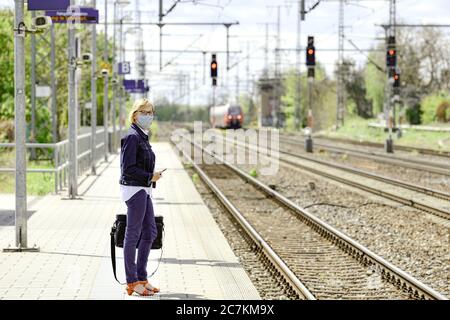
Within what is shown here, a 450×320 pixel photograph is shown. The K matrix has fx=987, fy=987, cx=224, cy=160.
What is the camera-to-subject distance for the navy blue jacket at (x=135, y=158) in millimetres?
8938

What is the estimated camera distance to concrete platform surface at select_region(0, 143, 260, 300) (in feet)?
32.2

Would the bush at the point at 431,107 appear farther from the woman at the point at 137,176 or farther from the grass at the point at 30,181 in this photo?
the woman at the point at 137,176

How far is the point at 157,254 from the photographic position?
489 inches

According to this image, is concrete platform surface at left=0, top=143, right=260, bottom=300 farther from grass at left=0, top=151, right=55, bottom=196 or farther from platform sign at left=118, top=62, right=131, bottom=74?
platform sign at left=118, top=62, right=131, bottom=74

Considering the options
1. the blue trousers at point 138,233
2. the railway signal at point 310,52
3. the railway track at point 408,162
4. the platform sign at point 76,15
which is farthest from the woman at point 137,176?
the railway signal at point 310,52

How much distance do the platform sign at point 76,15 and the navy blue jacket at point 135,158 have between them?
9026 mm

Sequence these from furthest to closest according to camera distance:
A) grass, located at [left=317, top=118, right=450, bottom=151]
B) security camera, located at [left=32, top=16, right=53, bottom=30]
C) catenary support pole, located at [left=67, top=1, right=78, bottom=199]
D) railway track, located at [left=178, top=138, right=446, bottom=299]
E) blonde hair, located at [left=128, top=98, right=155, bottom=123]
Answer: grass, located at [left=317, top=118, right=450, bottom=151] → catenary support pole, located at [left=67, top=1, right=78, bottom=199] → security camera, located at [left=32, top=16, right=53, bottom=30] → railway track, located at [left=178, top=138, right=446, bottom=299] → blonde hair, located at [left=128, top=98, right=155, bottom=123]

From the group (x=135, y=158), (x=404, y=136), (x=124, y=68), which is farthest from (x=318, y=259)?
(x=404, y=136)

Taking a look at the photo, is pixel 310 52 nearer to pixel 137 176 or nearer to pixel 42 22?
pixel 42 22

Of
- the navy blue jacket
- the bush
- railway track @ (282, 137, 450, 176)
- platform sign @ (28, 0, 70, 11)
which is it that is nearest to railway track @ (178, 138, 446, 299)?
the navy blue jacket

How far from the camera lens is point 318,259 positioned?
43.1 feet

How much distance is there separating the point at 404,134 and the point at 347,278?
47.6 m
